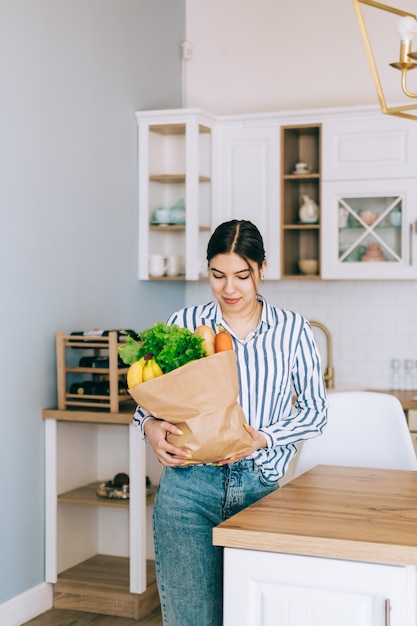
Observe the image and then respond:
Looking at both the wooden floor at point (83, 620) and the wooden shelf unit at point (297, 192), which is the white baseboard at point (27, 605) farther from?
the wooden shelf unit at point (297, 192)

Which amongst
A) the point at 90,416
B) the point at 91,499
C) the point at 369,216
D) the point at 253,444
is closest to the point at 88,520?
the point at 91,499

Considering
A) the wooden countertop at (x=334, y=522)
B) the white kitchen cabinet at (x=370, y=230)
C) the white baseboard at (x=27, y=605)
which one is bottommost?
the white baseboard at (x=27, y=605)

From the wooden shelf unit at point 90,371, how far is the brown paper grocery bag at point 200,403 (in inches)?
72.4

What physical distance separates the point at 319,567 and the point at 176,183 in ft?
11.2

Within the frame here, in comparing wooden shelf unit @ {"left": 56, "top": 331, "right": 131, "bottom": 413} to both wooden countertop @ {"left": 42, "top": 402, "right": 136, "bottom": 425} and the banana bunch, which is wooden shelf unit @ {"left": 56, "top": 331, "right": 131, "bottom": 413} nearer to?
wooden countertop @ {"left": 42, "top": 402, "right": 136, "bottom": 425}

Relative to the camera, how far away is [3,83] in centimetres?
347

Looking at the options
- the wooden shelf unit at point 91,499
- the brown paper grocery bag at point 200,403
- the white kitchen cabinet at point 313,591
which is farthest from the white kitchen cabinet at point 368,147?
the white kitchen cabinet at point 313,591

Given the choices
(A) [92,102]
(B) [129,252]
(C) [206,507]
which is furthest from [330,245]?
(C) [206,507]

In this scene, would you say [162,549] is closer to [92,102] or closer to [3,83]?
[3,83]

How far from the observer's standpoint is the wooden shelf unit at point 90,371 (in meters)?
3.68

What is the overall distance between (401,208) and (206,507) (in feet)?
9.05

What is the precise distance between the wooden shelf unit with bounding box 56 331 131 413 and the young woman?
4.84 ft

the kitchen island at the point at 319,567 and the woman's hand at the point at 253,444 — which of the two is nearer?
the kitchen island at the point at 319,567

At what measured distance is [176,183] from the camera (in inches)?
192
